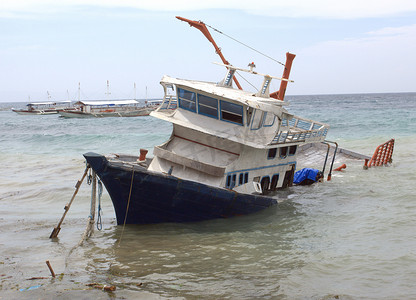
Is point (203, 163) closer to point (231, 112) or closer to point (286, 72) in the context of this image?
point (231, 112)

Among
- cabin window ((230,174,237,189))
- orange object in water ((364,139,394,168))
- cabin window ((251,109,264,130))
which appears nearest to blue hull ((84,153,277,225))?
cabin window ((230,174,237,189))

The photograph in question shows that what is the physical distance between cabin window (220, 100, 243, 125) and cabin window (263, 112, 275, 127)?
1.25 meters

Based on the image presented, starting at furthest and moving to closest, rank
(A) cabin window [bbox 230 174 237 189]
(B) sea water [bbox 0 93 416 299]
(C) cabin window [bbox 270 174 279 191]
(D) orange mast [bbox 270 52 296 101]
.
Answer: (D) orange mast [bbox 270 52 296 101] < (C) cabin window [bbox 270 174 279 191] < (A) cabin window [bbox 230 174 237 189] < (B) sea water [bbox 0 93 416 299]

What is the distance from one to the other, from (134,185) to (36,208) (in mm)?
6398

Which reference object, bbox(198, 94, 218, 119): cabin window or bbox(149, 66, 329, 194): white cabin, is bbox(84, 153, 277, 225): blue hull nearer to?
bbox(149, 66, 329, 194): white cabin

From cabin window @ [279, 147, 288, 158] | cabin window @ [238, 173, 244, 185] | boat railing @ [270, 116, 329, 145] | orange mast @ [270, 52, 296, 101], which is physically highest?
orange mast @ [270, 52, 296, 101]

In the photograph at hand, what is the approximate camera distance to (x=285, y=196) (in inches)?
700

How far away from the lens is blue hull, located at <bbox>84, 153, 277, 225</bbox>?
12781 millimetres

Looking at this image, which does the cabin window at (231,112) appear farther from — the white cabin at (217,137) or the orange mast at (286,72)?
the orange mast at (286,72)

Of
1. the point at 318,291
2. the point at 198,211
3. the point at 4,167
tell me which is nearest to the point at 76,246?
the point at 198,211

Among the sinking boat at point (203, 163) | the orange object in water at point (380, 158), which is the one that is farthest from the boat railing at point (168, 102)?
the orange object in water at point (380, 158)

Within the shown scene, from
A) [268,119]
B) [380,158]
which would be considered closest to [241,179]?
[268,119]

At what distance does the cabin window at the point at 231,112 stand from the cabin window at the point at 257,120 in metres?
0.50

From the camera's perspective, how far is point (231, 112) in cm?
1488
